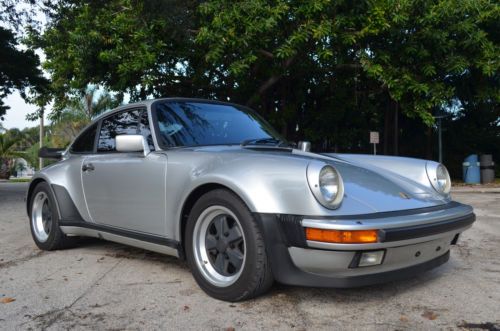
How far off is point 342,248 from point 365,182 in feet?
2.22

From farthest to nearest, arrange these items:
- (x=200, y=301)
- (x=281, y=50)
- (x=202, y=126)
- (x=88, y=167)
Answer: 1. (x=281, y=50)
2. (x=88, y=167)
3. (x=202, y=126)
4. (x=200, y=301)

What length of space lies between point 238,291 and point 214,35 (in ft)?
32.6

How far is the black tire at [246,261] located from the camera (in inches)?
107

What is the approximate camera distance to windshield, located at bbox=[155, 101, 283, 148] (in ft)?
12.0

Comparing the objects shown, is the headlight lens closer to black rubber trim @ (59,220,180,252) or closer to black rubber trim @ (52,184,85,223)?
black rubber trim @ (59,220,180,252)

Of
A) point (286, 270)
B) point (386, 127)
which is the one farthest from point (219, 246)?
point (386, 127)

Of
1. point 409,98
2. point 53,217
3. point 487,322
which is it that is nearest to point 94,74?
point 409,98

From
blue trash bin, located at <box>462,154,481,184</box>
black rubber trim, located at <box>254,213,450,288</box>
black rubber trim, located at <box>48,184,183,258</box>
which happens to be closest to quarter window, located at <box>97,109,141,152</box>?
black rubber trim, located at <box>48,184,183,258</box>

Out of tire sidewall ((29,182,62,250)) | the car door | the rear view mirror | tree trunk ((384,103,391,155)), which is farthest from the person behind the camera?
tree trunk ((384,103,391,155))

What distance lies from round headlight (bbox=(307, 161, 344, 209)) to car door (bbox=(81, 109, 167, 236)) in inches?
47.1

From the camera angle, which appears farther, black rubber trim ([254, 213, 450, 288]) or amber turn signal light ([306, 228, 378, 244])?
black rubber trim ([254, 213, 450, 288])

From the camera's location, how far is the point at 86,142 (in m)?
4.56

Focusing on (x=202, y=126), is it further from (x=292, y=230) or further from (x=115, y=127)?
(x=292, y=230)

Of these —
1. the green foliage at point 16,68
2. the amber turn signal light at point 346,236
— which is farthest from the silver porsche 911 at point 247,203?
the green foliage at point 16,68
